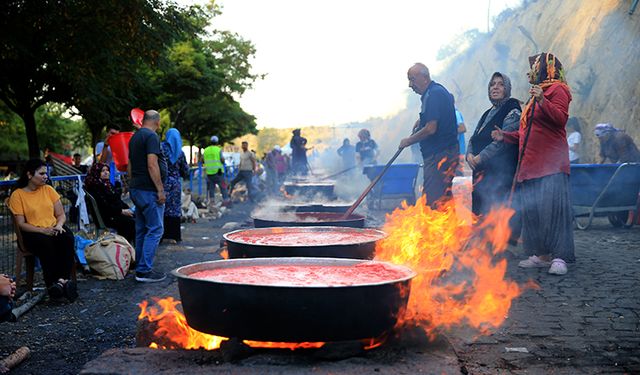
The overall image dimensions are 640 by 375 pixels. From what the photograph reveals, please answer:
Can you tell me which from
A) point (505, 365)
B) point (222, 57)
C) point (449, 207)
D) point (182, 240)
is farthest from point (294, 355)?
point (222, 57)

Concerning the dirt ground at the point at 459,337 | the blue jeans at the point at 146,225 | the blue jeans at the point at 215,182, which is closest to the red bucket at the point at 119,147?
the blue jeans at the point at 146,225

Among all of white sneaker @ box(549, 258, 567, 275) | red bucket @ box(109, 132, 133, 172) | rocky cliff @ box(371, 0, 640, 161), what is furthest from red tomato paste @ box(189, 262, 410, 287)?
rocky cliff @ box(371, 0, 640, 161)

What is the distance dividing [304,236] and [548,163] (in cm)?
311

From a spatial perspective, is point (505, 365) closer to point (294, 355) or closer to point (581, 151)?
point (294, 355)

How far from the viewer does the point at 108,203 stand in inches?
336

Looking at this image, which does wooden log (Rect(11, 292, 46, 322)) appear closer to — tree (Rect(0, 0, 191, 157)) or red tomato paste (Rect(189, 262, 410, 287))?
red tomato paste (Rect(189, 262, 410, 287))

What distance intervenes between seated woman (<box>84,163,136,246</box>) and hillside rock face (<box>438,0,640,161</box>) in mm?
16960

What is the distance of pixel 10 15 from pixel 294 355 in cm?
1155

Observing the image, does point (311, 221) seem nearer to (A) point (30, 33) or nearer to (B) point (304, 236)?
(B) point (304, 236)

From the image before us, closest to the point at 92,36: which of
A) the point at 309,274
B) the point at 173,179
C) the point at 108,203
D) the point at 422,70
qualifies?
the point at 173,179

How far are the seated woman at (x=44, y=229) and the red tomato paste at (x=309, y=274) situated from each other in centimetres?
333

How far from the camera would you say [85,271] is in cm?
744

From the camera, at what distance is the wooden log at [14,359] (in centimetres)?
393

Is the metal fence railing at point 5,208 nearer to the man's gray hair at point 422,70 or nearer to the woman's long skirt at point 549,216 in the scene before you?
the man's gray hair at point 422,70
